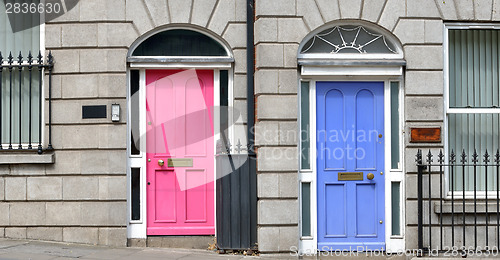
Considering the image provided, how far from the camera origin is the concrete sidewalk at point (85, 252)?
8.58 meters

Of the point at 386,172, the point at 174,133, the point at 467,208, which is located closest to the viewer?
the point at 467,208

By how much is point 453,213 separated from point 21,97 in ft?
20.3

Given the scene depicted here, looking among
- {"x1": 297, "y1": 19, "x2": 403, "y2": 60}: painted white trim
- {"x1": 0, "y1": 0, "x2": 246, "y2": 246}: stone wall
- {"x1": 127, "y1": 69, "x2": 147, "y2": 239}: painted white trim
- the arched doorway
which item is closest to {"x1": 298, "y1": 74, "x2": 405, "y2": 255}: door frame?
{"x1": 297, "y1": 19, "x2": 403, "y2": 60}: painted white trim

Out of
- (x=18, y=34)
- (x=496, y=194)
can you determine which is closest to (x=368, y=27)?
(x=496, y=194)

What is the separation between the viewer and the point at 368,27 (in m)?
9.48

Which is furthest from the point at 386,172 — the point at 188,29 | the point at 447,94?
the point at 188,29

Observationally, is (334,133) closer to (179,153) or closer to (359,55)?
(359,55)

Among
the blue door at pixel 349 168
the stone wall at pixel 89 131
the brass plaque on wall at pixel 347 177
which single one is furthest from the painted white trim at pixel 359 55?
the brass plaque on wall at pixel 347 177

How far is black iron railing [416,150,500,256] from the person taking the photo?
30.0 ft

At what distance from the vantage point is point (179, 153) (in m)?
9.76

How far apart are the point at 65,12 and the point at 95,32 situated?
517mm

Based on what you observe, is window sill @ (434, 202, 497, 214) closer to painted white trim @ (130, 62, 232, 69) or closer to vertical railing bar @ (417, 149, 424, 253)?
vertical railing bar @ (417, 149, 424, 253)

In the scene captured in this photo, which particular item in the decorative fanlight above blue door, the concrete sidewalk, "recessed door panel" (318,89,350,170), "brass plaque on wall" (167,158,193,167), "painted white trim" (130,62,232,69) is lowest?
the concrete sidewalk

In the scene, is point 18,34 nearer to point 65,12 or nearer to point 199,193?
point 65,12
